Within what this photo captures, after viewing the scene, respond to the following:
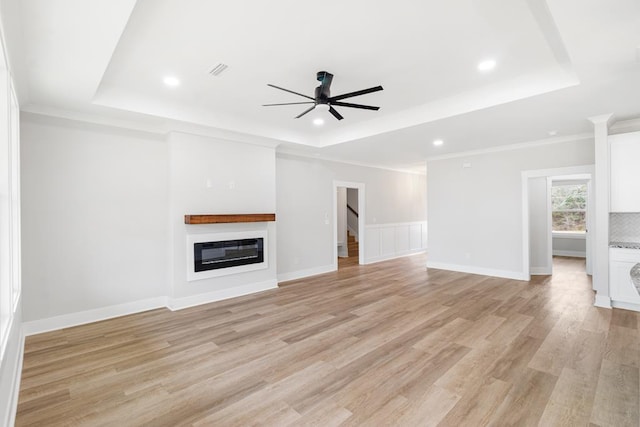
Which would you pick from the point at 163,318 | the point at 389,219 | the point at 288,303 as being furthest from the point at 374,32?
the point at 389,219

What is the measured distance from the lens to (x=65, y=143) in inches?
152

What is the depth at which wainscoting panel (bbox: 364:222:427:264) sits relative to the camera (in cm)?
798

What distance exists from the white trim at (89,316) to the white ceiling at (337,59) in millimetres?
2529

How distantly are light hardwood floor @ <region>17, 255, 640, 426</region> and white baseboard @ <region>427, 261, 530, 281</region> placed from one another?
1.29 metres

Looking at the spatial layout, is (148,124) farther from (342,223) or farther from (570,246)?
(570,246)

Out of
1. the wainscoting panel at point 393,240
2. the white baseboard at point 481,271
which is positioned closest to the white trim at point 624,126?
the white baseboard at point 481,271

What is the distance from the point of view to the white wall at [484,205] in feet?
18.7

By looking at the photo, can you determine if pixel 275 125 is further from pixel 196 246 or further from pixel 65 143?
pixel 65 143

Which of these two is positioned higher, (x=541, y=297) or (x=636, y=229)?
(x=636, y=229)

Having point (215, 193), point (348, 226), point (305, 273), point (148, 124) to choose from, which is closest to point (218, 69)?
point (148, 124)

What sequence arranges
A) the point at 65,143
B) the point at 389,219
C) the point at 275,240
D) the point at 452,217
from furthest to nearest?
the point at 389,219, the point at 452,217, the point at 275,240, the point at 65,143

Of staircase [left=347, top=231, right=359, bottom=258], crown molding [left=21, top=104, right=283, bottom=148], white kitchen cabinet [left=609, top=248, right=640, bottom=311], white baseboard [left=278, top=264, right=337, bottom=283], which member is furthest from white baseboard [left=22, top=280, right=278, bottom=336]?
white kitchen cabinet [left=609, top=248, right=640, bottom=311]

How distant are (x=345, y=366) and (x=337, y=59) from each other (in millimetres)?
2903

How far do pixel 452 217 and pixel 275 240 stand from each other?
4037mm
